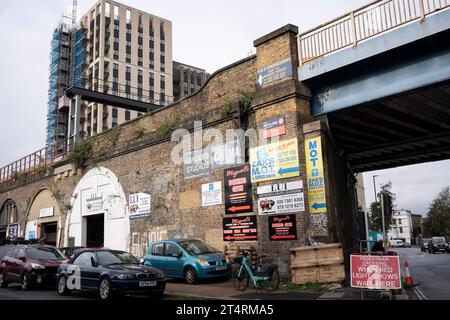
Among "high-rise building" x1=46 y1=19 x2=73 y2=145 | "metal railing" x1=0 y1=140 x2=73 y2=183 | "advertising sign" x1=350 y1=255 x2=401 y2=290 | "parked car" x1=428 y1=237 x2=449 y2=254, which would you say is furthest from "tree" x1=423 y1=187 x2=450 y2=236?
"high-rise building" x1=46 y1=19 x2=73 y2=145

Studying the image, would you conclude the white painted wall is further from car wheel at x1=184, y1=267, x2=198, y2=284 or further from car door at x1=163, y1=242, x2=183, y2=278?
car wheel at x1=184, y1=267, x2=198, y2=284

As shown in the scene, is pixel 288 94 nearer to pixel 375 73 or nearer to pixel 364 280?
pixel 375 73

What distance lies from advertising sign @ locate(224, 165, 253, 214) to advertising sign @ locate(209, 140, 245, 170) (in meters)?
0.33

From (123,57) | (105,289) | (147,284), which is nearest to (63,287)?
(105,289)

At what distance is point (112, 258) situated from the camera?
12148 millimetres

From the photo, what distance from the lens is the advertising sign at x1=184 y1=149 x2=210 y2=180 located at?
17.5m

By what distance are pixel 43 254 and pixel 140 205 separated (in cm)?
610

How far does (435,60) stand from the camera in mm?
11742

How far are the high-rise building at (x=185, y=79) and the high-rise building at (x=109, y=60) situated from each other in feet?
12.5

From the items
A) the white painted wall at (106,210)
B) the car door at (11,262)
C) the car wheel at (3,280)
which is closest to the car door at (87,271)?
the car door at (11,262)

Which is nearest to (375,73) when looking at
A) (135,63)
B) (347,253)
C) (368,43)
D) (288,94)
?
(368,43)

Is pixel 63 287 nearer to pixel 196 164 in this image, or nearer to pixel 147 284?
pixel 147 284

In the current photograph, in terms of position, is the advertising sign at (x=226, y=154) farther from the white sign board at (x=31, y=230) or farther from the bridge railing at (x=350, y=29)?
the white sign board at (x=31, y=230)

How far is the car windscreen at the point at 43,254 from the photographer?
1540 centimetres
